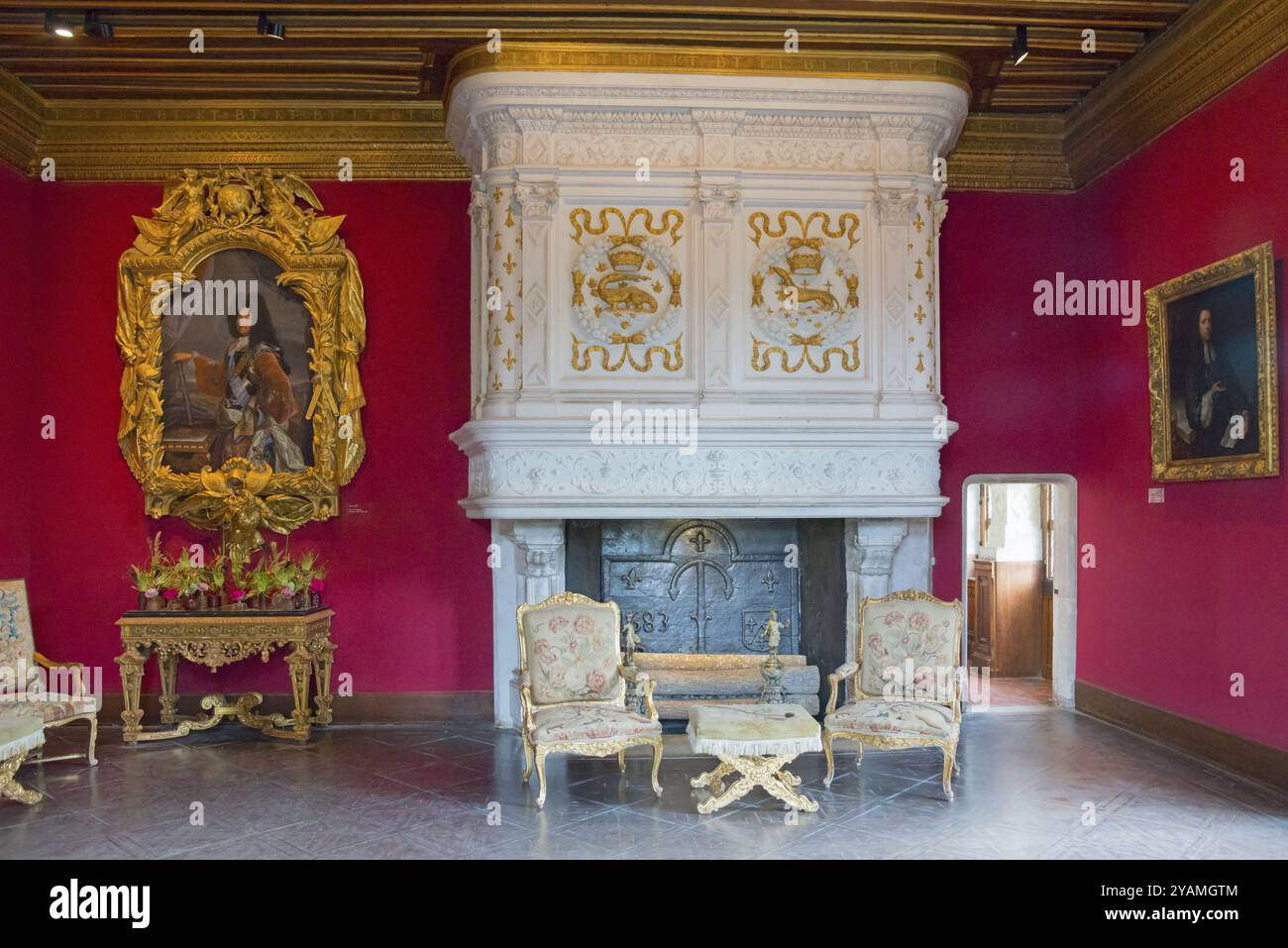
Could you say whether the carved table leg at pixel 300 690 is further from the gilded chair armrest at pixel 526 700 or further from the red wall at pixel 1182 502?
the red wall at pixel 1182 502

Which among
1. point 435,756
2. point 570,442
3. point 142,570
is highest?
A: point 570,442

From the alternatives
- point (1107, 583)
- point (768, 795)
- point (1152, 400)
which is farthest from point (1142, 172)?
point (768, 795)

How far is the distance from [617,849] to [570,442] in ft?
9.66

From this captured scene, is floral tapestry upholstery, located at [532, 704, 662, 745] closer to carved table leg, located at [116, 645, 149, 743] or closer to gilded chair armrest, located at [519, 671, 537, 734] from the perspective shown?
gilded chair armrest, located at [519, 671, 537, 734]

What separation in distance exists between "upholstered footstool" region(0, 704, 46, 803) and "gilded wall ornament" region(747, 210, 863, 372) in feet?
16.7

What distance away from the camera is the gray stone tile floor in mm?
5020

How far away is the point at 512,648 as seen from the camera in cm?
765

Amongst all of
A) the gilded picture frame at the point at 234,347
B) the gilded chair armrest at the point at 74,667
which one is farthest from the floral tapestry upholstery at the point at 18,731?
the gilded picture frame at the point at 234,347

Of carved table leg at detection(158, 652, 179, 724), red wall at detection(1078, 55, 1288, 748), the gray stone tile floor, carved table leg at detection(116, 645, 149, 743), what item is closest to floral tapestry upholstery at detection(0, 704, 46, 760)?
the gray stone tile floor

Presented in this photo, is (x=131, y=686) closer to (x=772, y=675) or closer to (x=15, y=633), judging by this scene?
(x=15, y=633)

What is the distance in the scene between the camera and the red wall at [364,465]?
26.6ft

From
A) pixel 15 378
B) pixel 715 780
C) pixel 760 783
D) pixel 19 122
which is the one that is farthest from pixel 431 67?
pixel 760 783
